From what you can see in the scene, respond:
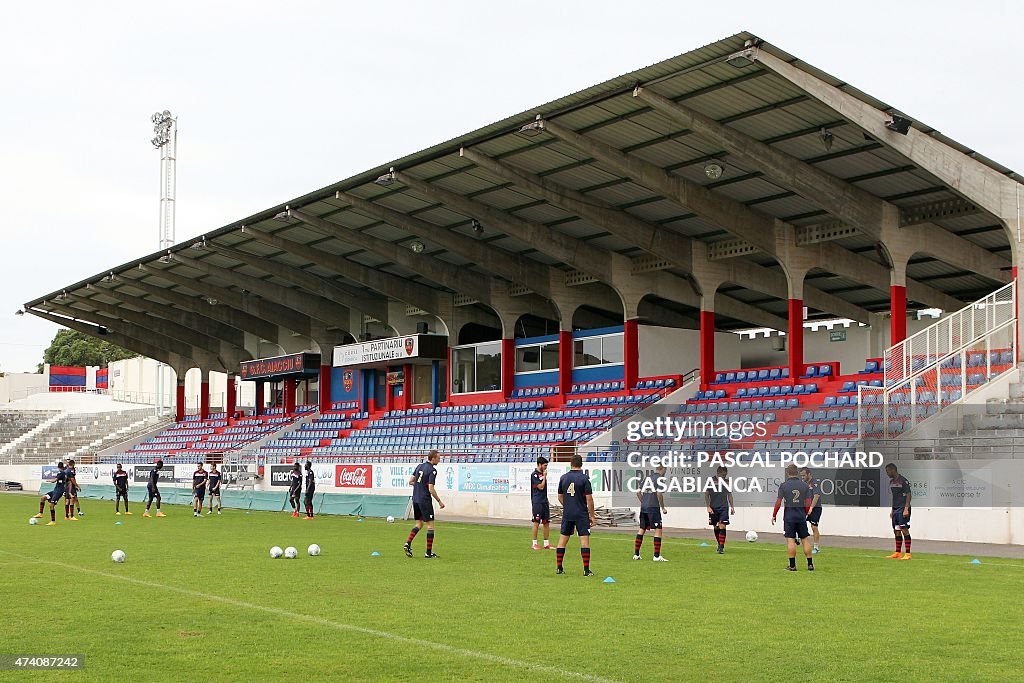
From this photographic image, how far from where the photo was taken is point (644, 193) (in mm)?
38188

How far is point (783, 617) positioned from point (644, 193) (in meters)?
26.5

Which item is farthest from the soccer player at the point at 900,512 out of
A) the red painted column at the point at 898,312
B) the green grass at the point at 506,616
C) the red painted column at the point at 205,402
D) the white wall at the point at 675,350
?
the red painted column at the point at 205,402

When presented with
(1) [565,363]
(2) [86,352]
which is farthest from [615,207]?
(2) [86,352]

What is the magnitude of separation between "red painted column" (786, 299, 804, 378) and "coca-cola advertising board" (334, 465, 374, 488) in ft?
51.3

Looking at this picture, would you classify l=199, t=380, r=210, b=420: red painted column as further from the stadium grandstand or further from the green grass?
the green grass

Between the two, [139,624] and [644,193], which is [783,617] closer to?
[139,624]

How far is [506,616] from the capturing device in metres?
13.0

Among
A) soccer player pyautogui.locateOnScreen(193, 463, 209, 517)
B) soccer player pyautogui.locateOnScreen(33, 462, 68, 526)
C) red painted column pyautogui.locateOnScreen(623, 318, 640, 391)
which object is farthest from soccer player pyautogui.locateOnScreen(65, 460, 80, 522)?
red painted column pyautogui.locateOnScreen(623, 318, 640, 391)

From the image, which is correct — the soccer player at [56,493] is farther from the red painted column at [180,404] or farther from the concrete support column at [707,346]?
the red painted column at [180,404]

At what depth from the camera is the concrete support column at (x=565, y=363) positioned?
49.1 m

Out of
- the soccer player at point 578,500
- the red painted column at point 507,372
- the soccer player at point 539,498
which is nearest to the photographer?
the soccer player at point 578,500

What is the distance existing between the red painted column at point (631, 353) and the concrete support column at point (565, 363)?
3.37 metres

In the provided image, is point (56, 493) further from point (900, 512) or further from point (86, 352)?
point (86, 352)

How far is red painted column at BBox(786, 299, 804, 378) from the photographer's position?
128 feet
